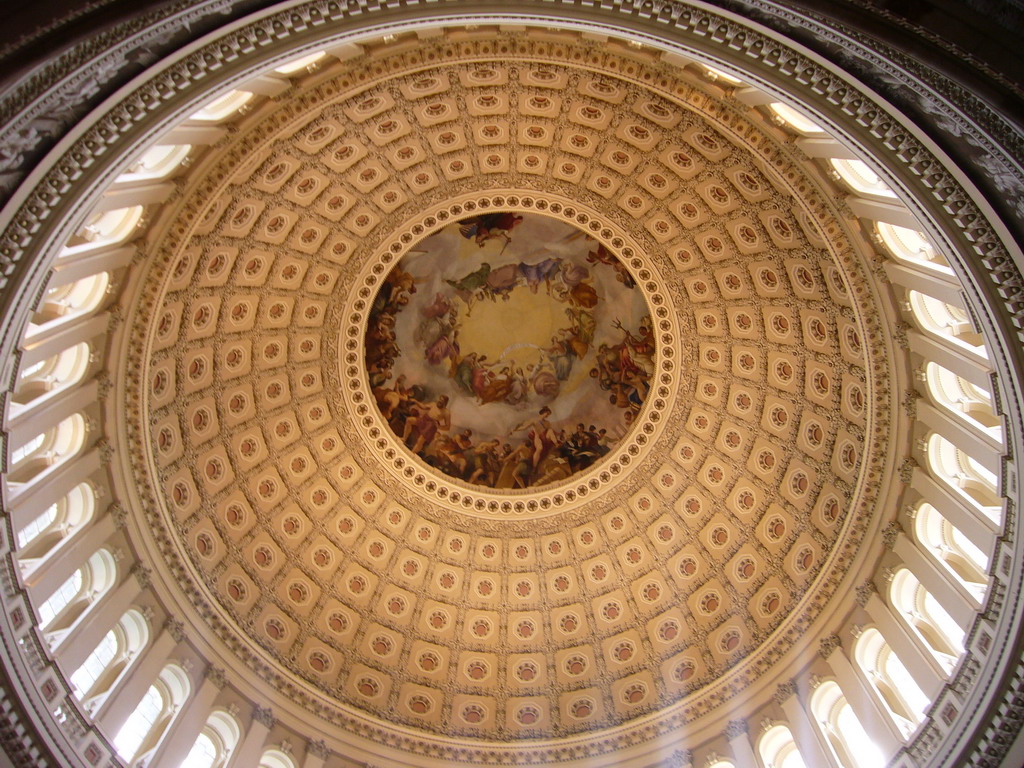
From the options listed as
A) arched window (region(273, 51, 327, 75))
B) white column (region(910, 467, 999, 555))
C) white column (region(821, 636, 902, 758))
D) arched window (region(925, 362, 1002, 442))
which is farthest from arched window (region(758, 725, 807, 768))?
arched window (region(273, 51, 327, 75))

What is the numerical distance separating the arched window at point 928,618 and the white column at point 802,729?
3.16 meters

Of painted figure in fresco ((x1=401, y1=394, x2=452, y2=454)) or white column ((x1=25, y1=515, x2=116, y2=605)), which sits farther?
painted figure in fresco ((x1=401, y1=394, x2=452, y2=454))

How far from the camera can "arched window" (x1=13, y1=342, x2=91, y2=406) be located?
14398 millimetres

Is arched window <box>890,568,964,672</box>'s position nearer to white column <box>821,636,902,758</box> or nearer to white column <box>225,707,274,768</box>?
white column <box>821,636,902,758</box>

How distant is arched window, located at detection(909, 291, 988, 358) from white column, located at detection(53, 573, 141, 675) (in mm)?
16573

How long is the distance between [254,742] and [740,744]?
1099 centimetres

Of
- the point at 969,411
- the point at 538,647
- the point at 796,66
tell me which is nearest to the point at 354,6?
the point at 796,66

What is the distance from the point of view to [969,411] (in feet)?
50.4

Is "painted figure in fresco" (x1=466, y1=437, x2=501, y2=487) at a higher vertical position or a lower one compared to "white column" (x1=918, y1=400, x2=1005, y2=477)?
lower

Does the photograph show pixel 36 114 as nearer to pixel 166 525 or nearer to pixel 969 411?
pixel 166 525

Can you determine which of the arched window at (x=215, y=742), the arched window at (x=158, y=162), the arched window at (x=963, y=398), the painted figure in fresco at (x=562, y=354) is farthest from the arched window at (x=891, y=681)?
the arched window at (x=158, y=162)

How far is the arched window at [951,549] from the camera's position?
49.5ft

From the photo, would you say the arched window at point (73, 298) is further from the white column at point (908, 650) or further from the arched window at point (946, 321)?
the white column at point (908, 650)

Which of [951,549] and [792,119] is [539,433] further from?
[792,119]
